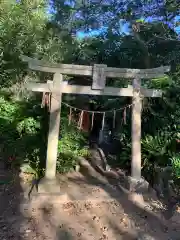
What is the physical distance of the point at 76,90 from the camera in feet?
16.8

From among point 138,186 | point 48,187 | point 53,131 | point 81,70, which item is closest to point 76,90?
point 81,70

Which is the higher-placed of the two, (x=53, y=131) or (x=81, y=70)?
(x=81, y=70)

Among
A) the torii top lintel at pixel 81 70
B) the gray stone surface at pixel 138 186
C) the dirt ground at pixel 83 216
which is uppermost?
the torii top lintel at pixel 81 70

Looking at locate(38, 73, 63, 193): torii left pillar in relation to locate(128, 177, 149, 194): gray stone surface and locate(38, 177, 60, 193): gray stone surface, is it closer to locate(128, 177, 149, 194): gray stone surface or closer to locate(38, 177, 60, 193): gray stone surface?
locate(38, 177, 60, 193): gray stone surface

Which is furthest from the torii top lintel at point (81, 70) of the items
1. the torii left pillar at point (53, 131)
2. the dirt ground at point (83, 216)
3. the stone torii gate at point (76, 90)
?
the dirt ground at point (83, 216)

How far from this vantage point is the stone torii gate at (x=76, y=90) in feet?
16.1

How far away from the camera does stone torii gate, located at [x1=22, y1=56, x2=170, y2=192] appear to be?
492 centimetres

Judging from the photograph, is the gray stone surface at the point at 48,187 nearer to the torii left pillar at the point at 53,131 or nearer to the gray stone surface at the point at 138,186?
the torii left pillar at the point at 53,131

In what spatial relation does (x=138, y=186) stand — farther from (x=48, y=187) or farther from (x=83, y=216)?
(x=48, y=187)

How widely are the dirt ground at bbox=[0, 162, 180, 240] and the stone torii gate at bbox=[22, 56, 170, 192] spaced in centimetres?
45

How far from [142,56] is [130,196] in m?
6.72

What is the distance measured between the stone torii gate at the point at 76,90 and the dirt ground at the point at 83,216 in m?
0.45

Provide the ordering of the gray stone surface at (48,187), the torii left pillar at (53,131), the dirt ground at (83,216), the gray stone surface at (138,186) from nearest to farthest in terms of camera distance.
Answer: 1. the dirt ground at (83,216)
2. the gray stone surface at (48,187)
3. the torii left pillar at (53,131)
4. the gray stone surface at (138,186)

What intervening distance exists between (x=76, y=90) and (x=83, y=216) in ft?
8.22
